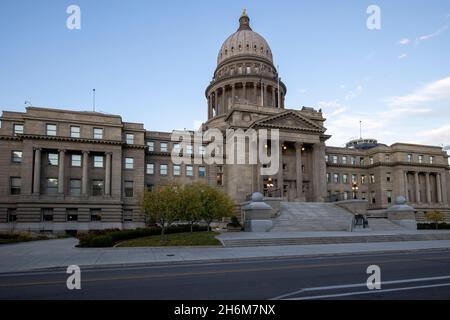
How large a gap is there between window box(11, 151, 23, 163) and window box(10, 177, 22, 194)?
2666 millimetres

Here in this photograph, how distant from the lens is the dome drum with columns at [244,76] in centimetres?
7948

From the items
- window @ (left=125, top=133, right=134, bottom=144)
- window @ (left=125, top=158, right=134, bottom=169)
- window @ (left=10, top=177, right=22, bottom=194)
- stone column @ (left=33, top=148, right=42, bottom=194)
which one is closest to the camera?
stone column @ (left=33, top=148, right=42, bottom=194)

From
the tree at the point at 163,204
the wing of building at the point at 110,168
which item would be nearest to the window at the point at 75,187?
the wing of building at the point at 110,168

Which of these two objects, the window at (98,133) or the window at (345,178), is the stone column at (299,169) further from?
the window at (98,133)

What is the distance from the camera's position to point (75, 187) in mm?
52406

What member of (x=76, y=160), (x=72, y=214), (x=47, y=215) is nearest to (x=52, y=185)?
(x=47, y=215)

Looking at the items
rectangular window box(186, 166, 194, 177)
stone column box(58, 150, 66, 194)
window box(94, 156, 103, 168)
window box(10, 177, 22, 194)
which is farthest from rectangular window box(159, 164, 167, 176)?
window box(10, 177, 22, 194)

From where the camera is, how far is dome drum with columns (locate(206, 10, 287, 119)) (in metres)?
79.5

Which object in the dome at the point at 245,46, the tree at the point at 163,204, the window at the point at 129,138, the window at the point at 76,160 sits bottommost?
the tree at the point at 163,204

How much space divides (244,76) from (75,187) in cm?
4508

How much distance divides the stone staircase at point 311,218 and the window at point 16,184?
37.5m

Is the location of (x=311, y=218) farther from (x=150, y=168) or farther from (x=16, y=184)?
(x=16, y=184)

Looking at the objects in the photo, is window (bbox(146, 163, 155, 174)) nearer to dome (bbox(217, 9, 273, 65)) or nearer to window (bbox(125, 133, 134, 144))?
window (bbox(125, 133, 134, 144))
